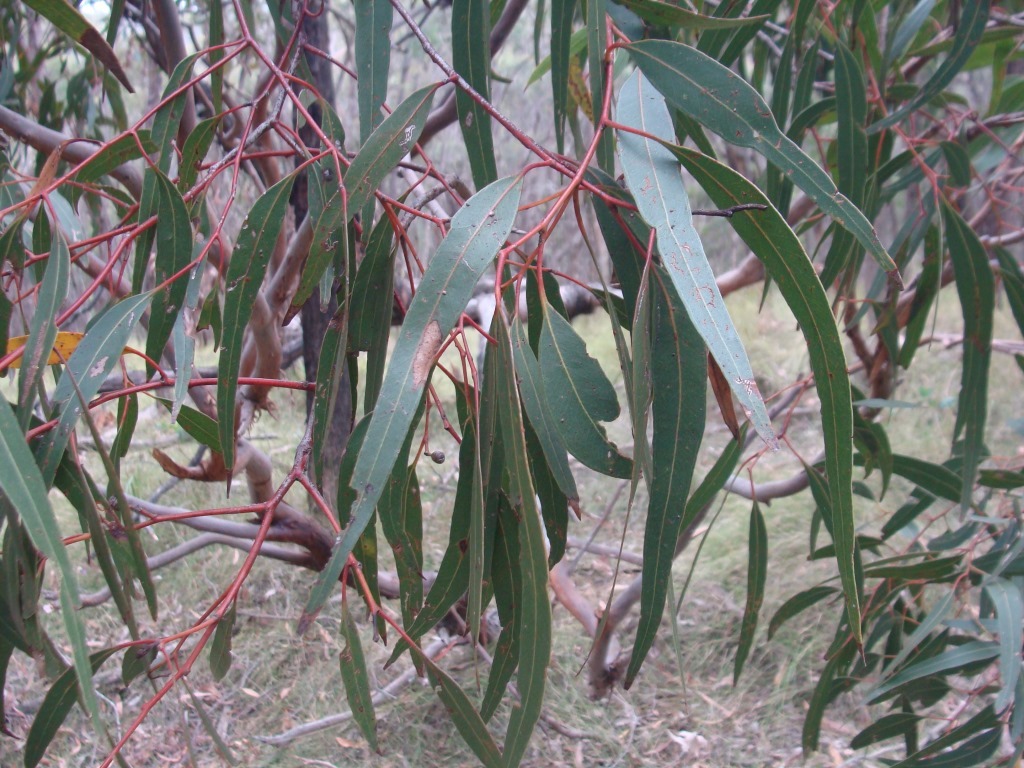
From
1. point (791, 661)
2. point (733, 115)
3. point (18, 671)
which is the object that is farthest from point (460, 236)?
point (18, 671)

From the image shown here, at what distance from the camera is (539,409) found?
1.75ft

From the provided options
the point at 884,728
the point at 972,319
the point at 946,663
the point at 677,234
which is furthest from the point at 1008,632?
the point at 677,234

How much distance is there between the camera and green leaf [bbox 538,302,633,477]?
0.53m

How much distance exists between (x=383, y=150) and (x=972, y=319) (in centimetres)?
78

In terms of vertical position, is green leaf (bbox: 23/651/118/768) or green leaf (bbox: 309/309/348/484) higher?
green leaf (bbox: 309/309/348/484)

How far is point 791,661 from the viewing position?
1.47 meters

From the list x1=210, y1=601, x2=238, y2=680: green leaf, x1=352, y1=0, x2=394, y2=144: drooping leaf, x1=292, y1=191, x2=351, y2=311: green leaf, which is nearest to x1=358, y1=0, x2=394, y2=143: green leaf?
x1=352, y1=0, x2=394, y2=144: drooping leaf

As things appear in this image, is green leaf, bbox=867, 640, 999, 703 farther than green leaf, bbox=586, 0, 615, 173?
Yes

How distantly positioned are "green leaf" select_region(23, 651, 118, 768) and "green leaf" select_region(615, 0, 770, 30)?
0.63 m

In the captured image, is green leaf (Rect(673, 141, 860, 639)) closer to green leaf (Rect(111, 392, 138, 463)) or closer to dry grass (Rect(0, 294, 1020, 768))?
green leaf (Rect(111, 392, 138, 463))

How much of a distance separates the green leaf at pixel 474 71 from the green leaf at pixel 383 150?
0.30ft

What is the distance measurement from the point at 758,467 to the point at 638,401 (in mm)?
1887

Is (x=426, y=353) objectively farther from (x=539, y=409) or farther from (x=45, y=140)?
(x=45, y=140)

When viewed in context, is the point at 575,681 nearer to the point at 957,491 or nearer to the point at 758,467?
the point at 957,491
